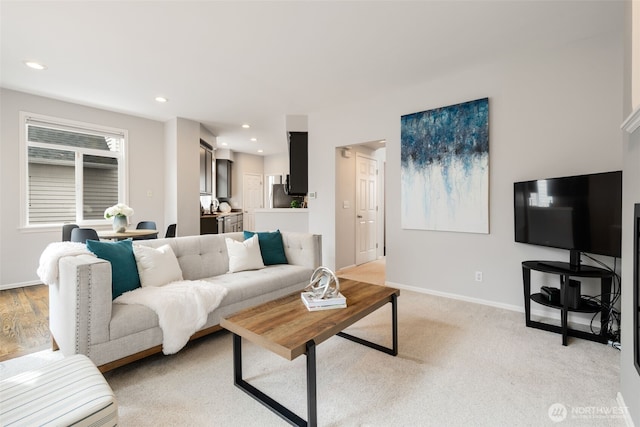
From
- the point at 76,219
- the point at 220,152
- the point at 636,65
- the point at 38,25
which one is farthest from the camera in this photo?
the point at 220,152

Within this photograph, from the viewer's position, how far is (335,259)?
4.60 metres

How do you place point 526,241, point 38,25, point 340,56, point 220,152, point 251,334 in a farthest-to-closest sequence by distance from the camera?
point 220,152 → point 340,56 → point 526,241 → point 38,25 → point 251,334

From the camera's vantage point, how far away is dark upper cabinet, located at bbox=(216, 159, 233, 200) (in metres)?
7.77

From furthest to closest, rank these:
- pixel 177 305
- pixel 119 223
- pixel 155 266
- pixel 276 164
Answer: pixel 276 164 < pixel 119 223 < pixel 155 266 < pixel 177 305

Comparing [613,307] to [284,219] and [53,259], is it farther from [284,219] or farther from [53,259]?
[53,259]

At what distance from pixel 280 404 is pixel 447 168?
2900mm

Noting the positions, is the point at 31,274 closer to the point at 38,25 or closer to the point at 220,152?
the point at 38,25

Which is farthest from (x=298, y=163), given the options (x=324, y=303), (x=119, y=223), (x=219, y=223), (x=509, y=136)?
(x=324, y=303)

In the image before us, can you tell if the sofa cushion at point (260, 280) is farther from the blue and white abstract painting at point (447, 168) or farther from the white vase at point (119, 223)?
the white vase at point (119, 223)

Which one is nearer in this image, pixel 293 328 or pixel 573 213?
pixel 293 328

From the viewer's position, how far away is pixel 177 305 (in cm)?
197

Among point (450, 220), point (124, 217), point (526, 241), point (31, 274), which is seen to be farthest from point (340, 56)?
point (31, 274)

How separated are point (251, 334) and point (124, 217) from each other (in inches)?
118

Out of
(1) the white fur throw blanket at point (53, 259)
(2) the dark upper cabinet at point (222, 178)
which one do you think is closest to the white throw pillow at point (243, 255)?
(1) the white fur throw blanket at point (53, 259)
